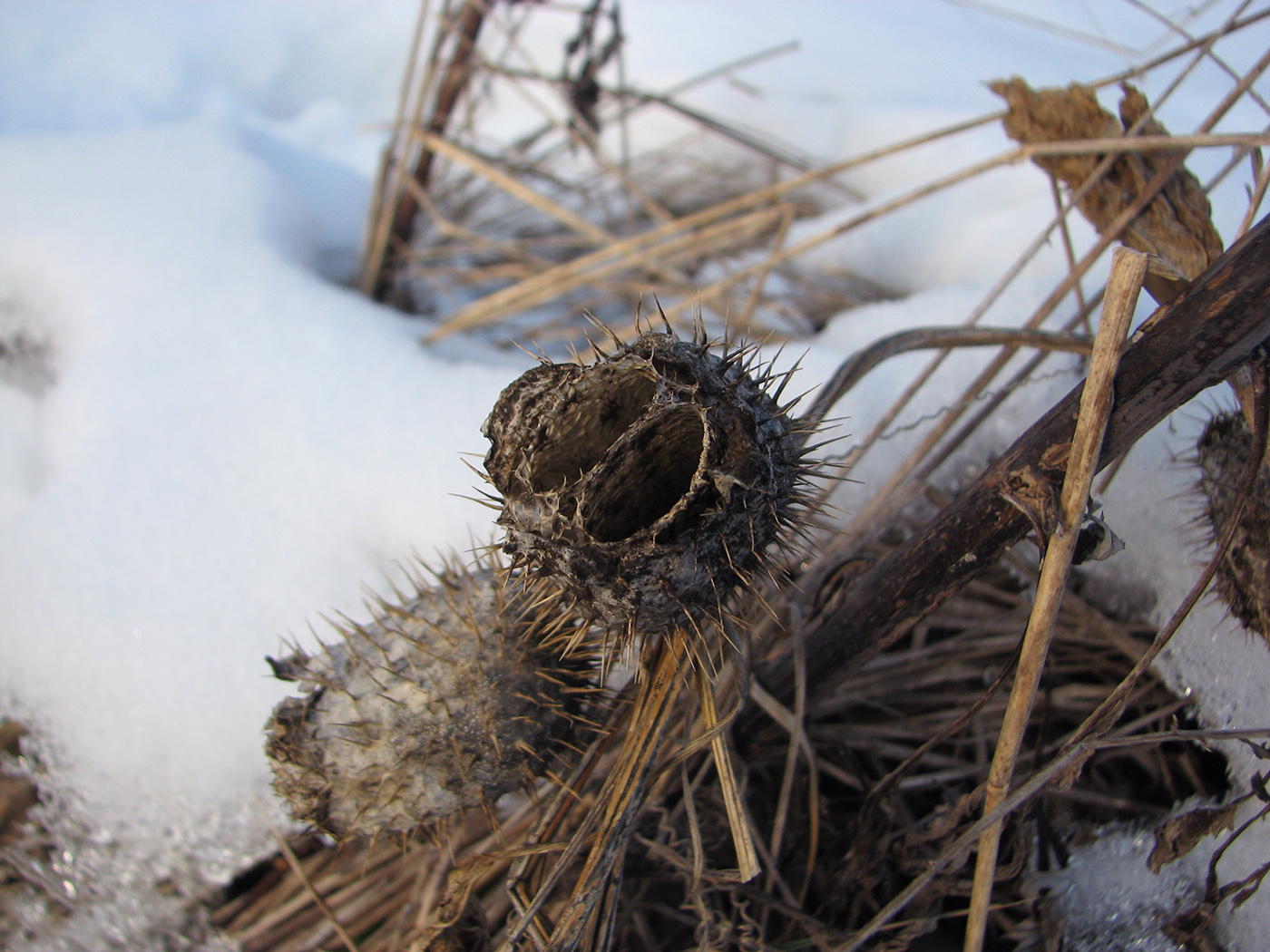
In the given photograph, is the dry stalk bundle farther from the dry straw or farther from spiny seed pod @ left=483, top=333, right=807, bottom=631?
spiny seed pod @ left=483, top=333, right=807, bottom=631

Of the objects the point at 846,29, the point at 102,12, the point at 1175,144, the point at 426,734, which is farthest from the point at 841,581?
the point at 102,12

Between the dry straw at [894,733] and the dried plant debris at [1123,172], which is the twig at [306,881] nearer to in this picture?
the dry straw at [894,733]

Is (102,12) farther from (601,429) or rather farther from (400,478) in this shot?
(601,429)

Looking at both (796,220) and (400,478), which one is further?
(796,220)

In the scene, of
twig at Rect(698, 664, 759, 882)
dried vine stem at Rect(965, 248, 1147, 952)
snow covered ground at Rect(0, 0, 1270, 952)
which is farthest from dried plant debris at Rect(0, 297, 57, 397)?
dried vine stem at Rect(965, 248, 1147, 952)

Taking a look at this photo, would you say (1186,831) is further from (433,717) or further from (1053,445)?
(433,717)
